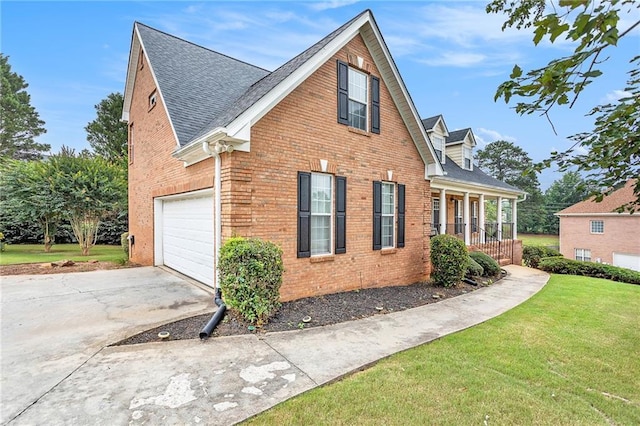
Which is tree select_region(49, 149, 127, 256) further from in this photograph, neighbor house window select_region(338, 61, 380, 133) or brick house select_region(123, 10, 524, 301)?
neighbor house window select_region(338, 61, 380, 133)

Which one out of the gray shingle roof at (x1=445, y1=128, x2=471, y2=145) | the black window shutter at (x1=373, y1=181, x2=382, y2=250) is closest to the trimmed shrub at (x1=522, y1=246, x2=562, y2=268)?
the gray shingle roof at (x1=445, y1=128, x2=471, y2=145)

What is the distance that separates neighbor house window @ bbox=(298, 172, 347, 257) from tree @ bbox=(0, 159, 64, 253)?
13452mm

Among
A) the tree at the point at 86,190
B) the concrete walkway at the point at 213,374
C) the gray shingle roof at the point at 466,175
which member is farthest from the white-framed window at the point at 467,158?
the tree at the point at 86,190

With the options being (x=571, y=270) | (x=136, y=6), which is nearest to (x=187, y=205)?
(x=136, y=6)

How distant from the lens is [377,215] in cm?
884

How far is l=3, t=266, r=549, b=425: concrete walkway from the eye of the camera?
3.05 metres

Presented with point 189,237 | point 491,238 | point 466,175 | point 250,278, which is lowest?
point 491,238

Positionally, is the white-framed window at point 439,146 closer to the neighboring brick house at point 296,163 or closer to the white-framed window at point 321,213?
the neighboring brick house at point 296,163

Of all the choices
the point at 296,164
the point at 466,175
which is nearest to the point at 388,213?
the point at 296,164

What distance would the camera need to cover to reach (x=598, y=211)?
26172 millimetres

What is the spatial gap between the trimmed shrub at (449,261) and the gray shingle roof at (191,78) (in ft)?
25.7

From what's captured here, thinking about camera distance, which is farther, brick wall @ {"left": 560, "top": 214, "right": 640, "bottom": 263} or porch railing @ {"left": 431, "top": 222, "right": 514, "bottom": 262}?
brick wall @ {"left": 560, "top": 214, "right": 640, "bottom": 263}

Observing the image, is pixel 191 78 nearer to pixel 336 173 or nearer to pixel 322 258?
pixel 336 173

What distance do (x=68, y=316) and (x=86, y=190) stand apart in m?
11.1
